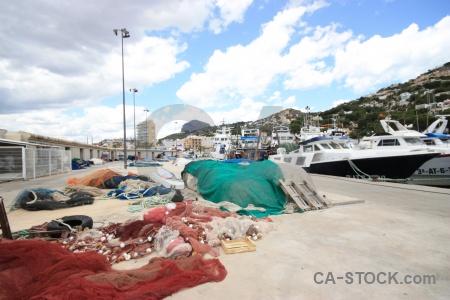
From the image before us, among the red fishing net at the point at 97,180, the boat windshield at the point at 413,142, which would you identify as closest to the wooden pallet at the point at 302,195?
the red fishing net at the point at 97,180

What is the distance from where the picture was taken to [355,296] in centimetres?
257

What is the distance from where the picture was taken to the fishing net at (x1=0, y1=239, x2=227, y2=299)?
2389 millimetres

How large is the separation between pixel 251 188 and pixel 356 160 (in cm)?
1149

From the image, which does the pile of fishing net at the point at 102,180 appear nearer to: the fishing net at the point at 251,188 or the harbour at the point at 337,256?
the harbour at the point at 337,256

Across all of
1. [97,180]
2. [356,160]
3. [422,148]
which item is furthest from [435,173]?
[97,180]

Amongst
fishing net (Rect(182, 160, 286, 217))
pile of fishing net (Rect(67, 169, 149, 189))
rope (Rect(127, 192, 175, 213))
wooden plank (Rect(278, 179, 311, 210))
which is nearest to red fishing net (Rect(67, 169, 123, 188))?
pile of fishing net (Rect(67, 169, 149, 189))

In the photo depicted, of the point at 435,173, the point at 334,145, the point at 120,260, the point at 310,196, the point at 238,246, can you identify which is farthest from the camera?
the point at 334,145

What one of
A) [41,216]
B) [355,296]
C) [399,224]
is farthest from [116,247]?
[399,224]

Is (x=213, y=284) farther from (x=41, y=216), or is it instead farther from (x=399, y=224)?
(x=41, y=216)

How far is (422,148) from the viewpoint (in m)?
14.5

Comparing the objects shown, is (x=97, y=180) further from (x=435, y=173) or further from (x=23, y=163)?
(x=435, y=173)

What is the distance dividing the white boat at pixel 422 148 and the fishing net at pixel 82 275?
14.8m

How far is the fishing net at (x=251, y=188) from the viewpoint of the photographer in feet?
20.5

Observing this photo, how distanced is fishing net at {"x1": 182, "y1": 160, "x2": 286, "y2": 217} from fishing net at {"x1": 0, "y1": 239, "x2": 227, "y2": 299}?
2.99 m
